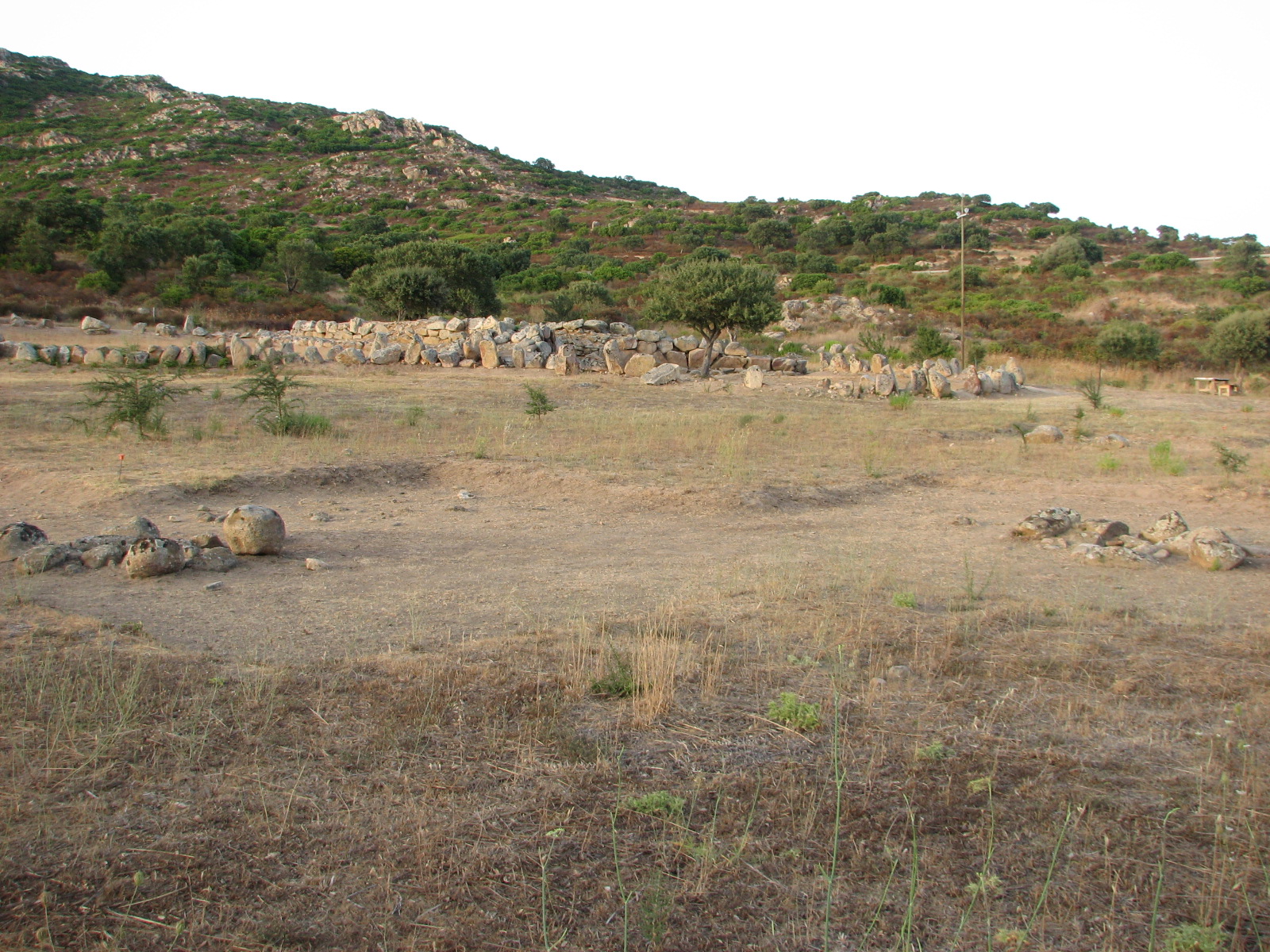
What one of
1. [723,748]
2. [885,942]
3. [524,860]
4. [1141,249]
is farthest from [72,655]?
[1141,249]

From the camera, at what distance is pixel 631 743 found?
365cm

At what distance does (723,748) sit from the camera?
363 cm

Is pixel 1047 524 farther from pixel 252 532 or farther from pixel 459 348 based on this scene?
pixel 459 348

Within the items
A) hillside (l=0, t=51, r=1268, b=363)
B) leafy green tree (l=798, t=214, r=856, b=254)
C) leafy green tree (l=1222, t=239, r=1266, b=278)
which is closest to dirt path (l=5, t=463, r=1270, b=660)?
hillside (l=0, t=51, r=1268, b=363)

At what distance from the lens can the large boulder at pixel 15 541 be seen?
6.15m

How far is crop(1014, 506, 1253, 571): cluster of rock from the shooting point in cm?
702

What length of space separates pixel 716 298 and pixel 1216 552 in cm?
1604

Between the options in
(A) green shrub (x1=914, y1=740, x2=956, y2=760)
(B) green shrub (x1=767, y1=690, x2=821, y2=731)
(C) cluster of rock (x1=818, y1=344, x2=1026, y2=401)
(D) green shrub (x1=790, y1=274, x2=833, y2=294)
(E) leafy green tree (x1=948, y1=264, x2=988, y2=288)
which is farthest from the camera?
(E) leafy green tree (x1=948, y1=264, x2=988, y2=288)

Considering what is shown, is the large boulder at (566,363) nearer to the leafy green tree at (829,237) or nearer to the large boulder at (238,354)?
the large boulder at (238,354)

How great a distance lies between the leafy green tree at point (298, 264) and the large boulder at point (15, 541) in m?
31.4

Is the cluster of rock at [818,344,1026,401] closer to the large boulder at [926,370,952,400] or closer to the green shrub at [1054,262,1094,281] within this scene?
the large boulder at [926,370,952,400]

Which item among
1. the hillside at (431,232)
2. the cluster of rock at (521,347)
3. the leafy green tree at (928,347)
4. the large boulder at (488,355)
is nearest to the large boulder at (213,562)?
the cluster of rock at (521,347)

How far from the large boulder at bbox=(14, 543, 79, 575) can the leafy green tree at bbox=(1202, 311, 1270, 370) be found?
27.6 metres

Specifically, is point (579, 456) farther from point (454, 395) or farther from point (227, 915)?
point (227, 915)
